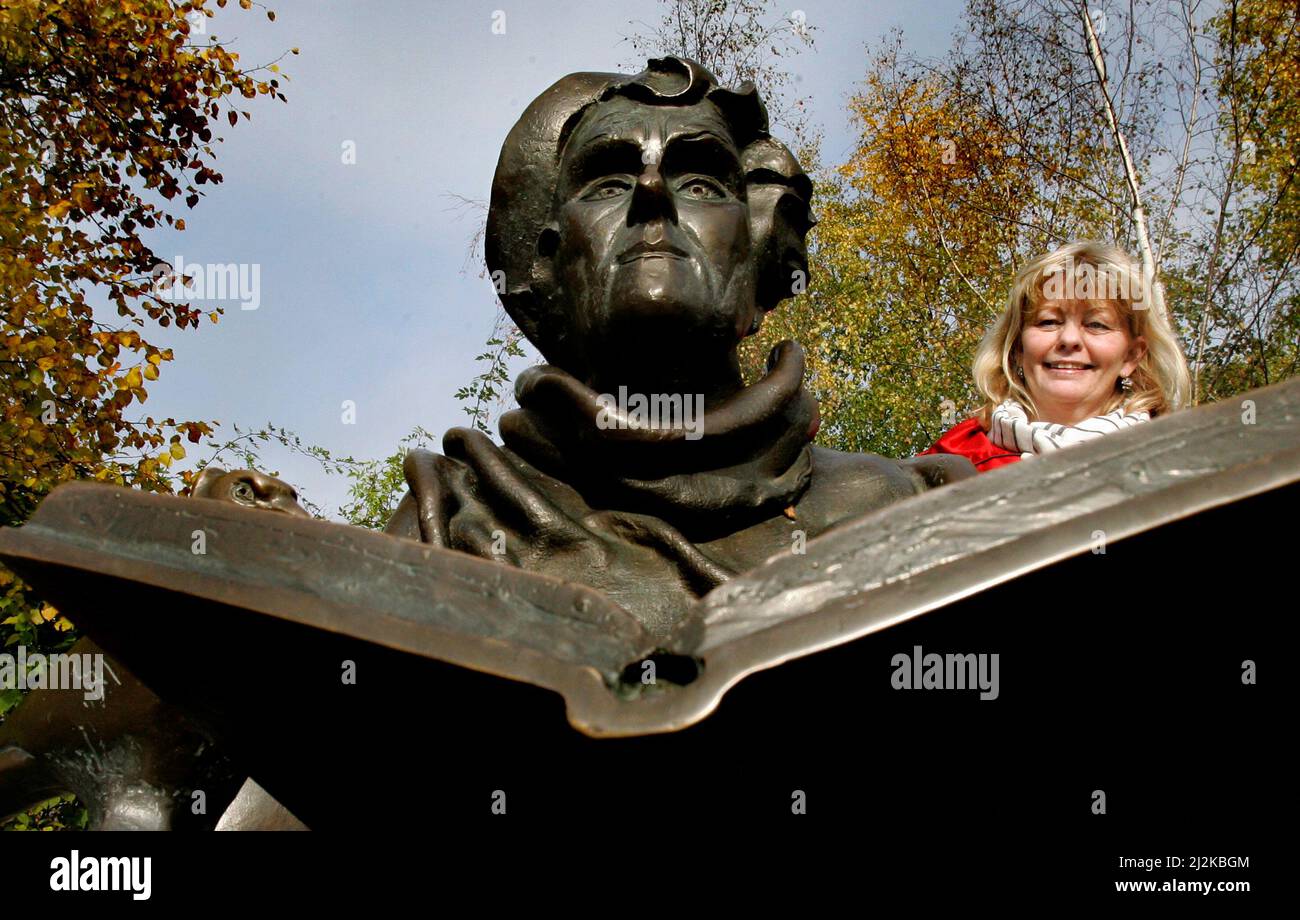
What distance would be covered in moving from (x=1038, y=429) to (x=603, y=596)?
1822 mm

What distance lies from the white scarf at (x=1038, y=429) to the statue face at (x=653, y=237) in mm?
754

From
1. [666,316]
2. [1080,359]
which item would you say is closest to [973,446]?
[1080,359]

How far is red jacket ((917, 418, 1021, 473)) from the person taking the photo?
103 inches

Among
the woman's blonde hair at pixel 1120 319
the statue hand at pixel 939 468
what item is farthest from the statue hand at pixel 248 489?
the woman's blonde hair at pixel 1120 319

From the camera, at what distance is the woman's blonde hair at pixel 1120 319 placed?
2633 mm

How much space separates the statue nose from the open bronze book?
42.6 inches

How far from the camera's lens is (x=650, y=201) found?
188cm

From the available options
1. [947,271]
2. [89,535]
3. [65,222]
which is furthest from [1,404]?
[947,271]

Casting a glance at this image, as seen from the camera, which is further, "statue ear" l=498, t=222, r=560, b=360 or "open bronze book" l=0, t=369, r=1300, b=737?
"statue ear" l=498, t=222, r=560, b=360

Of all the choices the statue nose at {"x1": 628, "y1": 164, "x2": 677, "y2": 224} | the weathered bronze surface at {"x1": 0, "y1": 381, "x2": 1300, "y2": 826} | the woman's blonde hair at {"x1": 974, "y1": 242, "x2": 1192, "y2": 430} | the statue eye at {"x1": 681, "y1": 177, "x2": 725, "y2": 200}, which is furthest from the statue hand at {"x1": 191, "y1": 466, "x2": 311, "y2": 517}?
the woman's blonde hair at {"x1": 974, "y1": 242, "x2": 1192, "y2": 430}

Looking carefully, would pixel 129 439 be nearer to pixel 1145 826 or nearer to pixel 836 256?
pixel 1145 826

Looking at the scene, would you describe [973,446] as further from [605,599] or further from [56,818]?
[56,818]

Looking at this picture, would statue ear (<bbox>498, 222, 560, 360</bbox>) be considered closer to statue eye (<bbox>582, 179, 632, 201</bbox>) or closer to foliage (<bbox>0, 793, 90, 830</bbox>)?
statue eye (<bbox>582, 179, 632, 201</bbox>)

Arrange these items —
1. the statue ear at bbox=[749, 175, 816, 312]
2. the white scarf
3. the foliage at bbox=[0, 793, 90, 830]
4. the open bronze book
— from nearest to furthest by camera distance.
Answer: the open bronze book → the statue ear at bbox=[749, 175, 816, 312] → the white scarf → the foliage at bbox=[0, 793, 90, 830]
